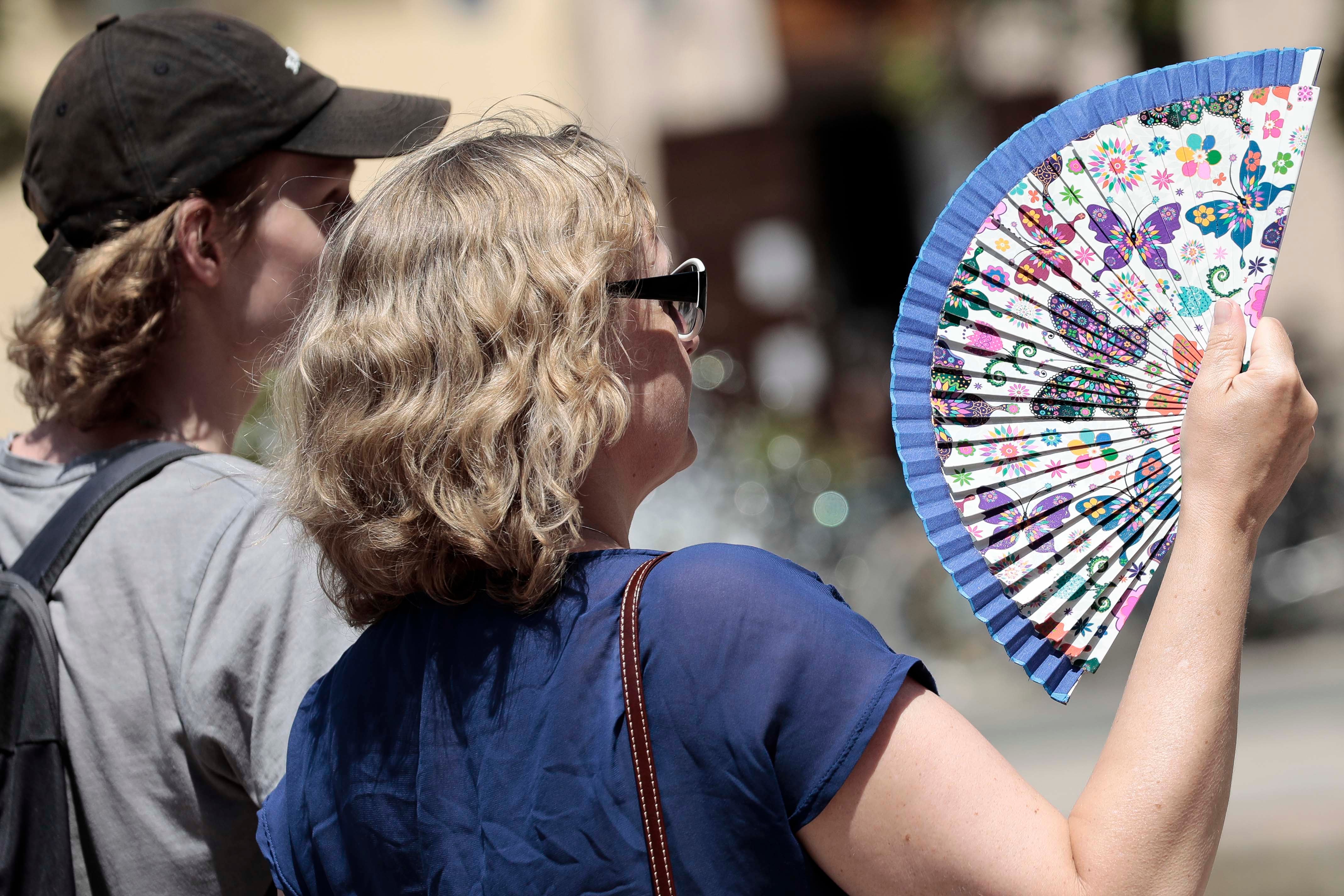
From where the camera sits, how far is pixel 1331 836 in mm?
3875

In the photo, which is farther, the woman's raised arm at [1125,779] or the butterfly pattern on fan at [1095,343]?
the butterfly pattern on fan at [1095,343]

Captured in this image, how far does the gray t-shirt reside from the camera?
1.33 meters

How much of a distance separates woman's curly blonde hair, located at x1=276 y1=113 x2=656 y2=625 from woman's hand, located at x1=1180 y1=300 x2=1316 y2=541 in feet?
1.68

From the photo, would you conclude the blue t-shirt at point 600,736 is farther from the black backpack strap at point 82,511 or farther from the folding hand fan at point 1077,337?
the black backpack strap at point 82,511

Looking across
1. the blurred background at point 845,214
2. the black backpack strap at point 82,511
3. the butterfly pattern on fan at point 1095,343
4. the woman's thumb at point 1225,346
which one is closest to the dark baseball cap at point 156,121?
the black backpack strap at point 82,511

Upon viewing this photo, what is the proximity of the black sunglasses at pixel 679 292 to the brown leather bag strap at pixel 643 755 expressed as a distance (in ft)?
1.06

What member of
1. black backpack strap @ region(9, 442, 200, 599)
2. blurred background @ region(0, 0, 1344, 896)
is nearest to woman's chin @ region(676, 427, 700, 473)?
black backpack strap @ region(9, 442, 200, 599)

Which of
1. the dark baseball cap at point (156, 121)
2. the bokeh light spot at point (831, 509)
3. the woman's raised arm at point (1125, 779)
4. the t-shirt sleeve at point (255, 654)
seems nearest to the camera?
the woman's raised arm at point (1125, 779)

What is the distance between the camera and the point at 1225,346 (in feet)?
3.58

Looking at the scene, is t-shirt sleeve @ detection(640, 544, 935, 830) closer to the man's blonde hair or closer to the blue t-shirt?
the blue t-shirt

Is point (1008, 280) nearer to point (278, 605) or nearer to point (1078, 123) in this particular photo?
point (1078, 123)

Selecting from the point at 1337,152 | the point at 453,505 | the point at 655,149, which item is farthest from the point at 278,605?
the point at 655,149

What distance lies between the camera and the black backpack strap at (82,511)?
141 cm

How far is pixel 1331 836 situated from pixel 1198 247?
339 centimetres
